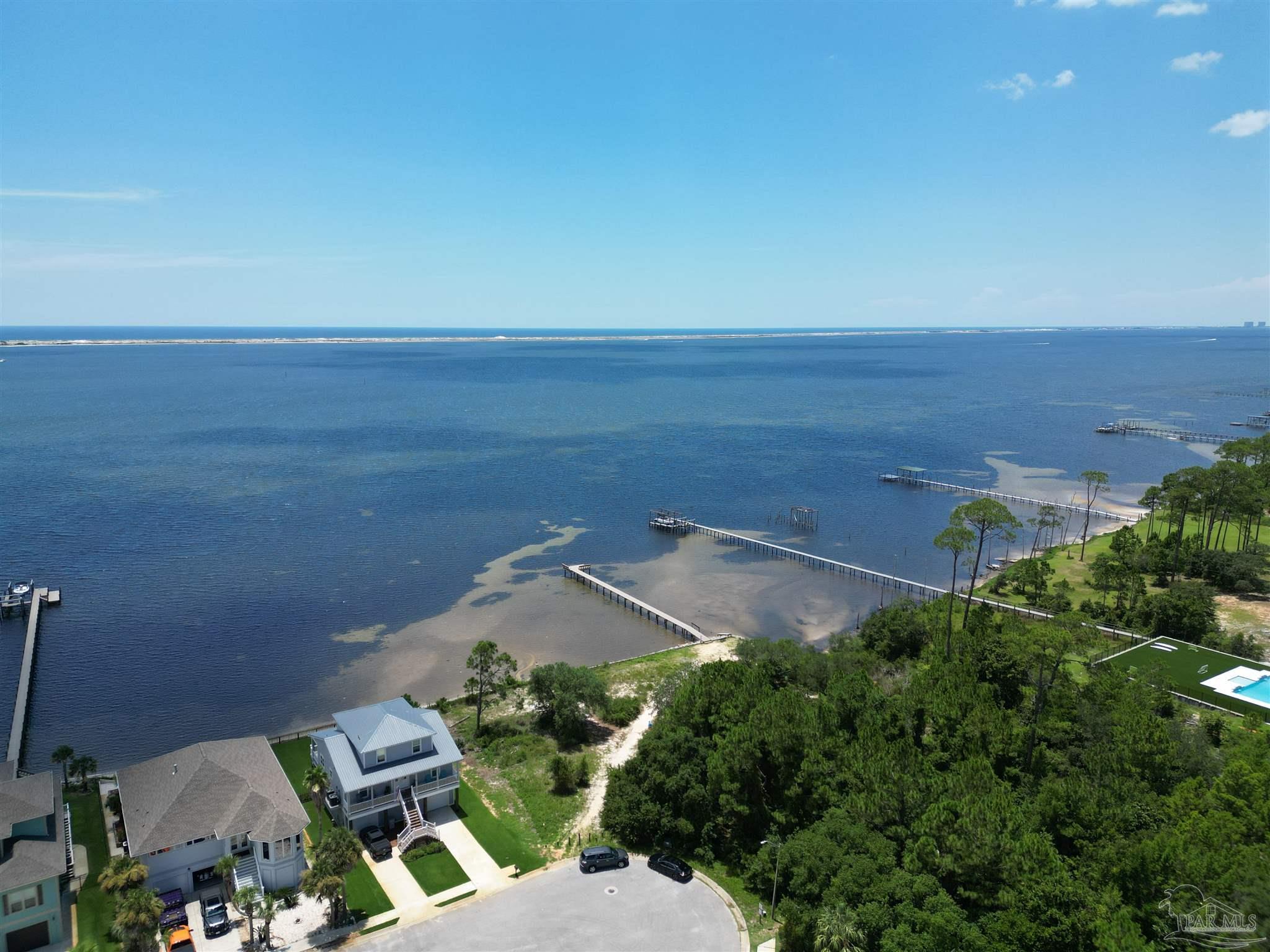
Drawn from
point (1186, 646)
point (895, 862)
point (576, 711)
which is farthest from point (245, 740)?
point (1186, 646)

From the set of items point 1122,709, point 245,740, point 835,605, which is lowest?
point 835,605

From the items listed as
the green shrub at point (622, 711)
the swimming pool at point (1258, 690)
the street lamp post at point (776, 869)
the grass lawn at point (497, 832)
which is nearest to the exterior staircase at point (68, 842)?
the grass lawn at point (497, 832)

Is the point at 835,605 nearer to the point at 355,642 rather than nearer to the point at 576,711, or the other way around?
the point at 576,711

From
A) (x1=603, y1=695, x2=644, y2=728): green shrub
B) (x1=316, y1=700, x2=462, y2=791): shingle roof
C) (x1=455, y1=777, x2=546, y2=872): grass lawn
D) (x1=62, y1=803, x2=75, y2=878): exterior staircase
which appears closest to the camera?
(x1=62, y1=803, x2=75, y2=878): exterior staircase

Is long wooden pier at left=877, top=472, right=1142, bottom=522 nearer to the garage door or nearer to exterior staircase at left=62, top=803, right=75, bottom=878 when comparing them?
exterior staircase at left=62, top=803, right=75, bottom=878

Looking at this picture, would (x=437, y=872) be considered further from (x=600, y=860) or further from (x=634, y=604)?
(x=634, y=604)

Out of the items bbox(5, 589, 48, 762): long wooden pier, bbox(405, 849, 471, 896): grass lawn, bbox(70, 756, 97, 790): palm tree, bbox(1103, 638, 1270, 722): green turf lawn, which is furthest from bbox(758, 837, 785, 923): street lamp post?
bbox(5, 589, 48, 762): long wooden pier

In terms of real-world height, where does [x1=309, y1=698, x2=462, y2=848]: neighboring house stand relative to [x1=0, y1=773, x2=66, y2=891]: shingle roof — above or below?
below

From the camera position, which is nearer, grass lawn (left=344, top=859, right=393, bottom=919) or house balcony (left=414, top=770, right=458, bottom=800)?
grass lawn (left=344, top=859, right=393, bottom=919)
